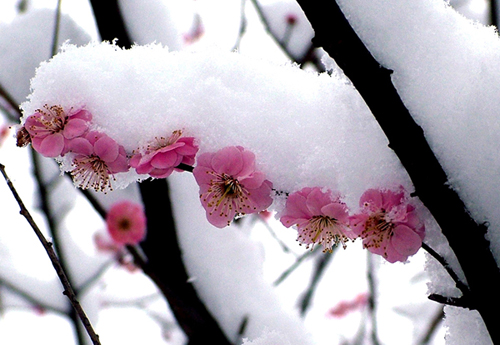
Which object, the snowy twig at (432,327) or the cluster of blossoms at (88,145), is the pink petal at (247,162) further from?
the snowy twig at (432,327)

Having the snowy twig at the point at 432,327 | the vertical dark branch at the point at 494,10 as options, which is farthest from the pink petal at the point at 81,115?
the snowy twig at the point at 432,327

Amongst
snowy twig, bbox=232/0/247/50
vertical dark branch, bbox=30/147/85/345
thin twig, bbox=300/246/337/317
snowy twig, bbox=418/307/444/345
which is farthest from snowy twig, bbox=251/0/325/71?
snowy twig, bbox=418/307/444/345

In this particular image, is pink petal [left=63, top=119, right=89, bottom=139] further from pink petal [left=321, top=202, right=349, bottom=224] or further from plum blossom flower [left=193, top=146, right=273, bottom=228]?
pink petal [left=321, top=202, right=349, bottom=224]

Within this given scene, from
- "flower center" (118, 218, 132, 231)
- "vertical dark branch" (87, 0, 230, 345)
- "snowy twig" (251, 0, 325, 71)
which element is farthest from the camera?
"snowy twig" (251, 0, 325, 71)

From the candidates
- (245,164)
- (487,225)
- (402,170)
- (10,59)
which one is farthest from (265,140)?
(10,59)

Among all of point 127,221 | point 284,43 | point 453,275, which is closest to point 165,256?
point 127,221
